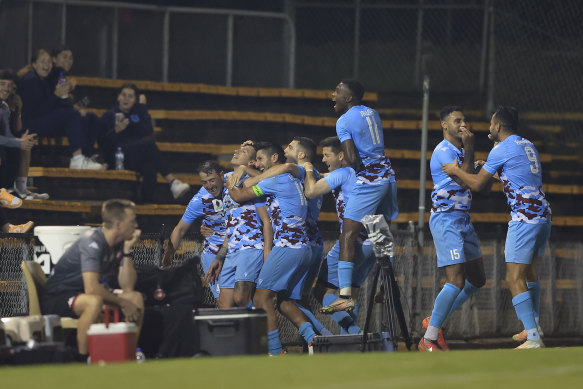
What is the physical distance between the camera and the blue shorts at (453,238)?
10734 mm

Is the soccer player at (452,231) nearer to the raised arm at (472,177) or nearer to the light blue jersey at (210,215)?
the raised arm at (472,177)

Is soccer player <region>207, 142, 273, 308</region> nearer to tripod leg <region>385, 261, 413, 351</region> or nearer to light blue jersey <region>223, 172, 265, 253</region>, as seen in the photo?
light blue jersey <region>223, 172, 265, 253</region>

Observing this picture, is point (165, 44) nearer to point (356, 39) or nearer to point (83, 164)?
point (356, 39)

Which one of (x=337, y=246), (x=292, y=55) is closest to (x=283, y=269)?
(x=337, y=246)

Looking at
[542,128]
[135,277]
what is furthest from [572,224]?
[135,277]

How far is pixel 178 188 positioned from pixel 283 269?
15.1ft

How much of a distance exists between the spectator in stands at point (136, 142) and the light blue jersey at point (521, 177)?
5.61m

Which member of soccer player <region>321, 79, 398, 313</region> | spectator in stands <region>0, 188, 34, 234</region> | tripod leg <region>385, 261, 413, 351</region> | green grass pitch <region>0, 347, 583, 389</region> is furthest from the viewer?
spectator in stands <region>0, 188, 34, 234</region>

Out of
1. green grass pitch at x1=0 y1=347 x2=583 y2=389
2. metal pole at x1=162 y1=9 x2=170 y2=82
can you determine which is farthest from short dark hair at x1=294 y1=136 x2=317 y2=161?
metal pole at x1=162 y1=9 x2=170 y2=82

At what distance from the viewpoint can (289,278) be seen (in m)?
10.9

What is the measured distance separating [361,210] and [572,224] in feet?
23.3

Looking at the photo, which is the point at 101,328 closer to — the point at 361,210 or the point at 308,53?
the point at 361,210

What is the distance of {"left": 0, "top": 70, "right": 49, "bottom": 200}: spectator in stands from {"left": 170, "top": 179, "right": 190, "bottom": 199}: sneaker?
66.5 inches

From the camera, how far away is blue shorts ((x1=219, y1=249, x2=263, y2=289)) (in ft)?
36.4
